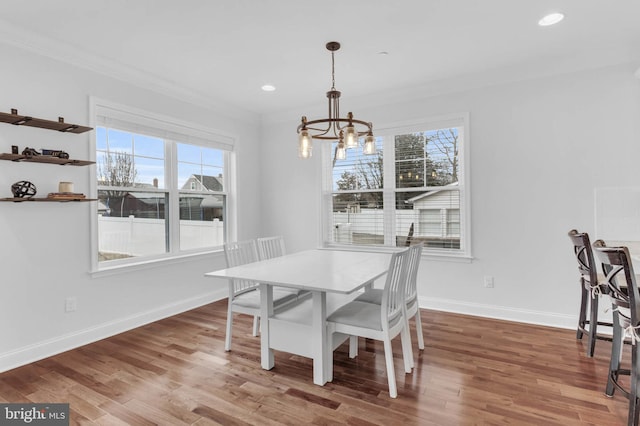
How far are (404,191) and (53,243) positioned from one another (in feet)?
11.7

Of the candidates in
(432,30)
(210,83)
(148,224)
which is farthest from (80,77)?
(432,30)

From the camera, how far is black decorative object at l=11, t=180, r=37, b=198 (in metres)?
2.70

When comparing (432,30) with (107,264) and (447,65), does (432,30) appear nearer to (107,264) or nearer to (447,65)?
(447,65)

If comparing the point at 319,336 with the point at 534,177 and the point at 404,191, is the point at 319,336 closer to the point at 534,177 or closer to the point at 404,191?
the point at 404,191

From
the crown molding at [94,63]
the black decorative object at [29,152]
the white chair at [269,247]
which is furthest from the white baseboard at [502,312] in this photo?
the black decorative object at [29,152]

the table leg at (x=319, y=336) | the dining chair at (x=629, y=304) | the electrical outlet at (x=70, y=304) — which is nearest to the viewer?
the dining chair at (x=629, y=304)

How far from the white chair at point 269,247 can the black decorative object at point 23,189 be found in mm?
1848

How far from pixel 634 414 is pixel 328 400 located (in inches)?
64.1

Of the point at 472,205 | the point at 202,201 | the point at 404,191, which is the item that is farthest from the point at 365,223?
the point at 202,201

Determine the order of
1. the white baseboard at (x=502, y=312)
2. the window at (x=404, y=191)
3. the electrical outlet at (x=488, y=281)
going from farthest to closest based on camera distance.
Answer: the window at (x=404, y=191) → the electrical outlet at (x=488, y=281) → the white baseboard at (x=502, y=312)

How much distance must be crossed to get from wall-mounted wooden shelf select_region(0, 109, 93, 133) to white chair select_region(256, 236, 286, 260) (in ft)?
6.02

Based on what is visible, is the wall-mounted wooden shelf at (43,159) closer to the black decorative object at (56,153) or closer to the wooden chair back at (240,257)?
the black decorative object at (56,153)

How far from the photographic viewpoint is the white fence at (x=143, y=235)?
3.49 m

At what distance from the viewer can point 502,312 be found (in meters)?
3.71
